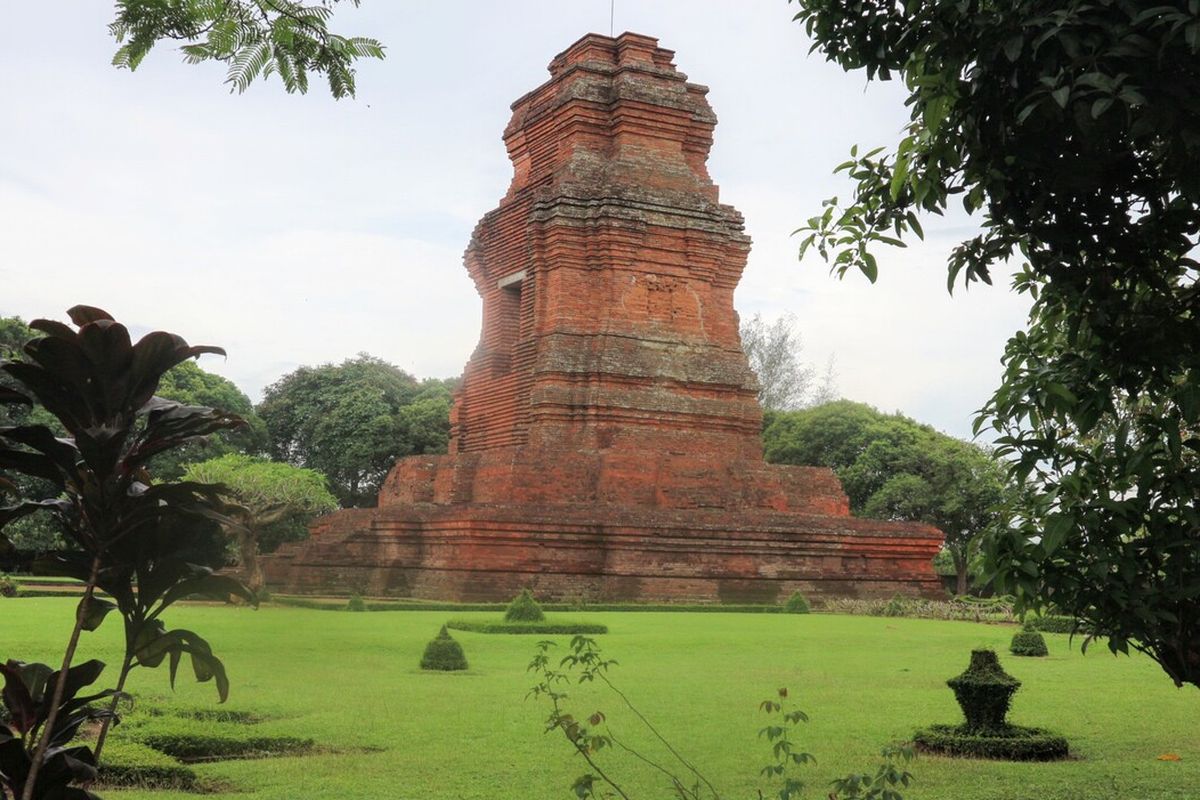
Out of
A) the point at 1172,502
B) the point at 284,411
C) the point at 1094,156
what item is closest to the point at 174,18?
the point at 1094,156

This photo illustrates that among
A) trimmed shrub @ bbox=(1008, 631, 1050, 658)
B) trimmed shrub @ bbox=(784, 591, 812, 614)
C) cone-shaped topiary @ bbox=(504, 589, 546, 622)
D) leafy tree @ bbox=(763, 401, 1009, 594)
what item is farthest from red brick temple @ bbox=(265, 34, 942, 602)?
leafy tree @ bbox=(763, 401, 1009, 594)

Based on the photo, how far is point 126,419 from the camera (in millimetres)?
3879

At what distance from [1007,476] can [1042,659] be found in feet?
30.2

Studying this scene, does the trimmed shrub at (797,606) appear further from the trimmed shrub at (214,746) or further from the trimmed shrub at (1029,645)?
the trimmed shrub at (214,746)

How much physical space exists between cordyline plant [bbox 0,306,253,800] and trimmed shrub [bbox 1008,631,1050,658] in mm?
10579

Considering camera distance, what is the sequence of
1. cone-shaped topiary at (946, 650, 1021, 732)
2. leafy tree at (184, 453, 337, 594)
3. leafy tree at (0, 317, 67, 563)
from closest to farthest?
1. cone-shaped topiary at (946, 650, 1021, 732)
2. leafy tree at (184, 453, 337, 594)
3. leafy tree at (0, 317, 67, 563)

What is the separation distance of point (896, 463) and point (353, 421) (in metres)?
17.6

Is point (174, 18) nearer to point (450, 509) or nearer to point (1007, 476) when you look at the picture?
point (1007, 476)

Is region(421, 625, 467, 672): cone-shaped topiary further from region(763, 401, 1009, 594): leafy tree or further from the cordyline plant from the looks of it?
region(763, 401, 1009, 594): leafy tree

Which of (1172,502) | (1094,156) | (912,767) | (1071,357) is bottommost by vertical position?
(912,767)

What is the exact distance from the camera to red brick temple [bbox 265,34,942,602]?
19.8m

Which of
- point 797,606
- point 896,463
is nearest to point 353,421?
point 896,463

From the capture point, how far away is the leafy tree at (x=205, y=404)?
35281 mm

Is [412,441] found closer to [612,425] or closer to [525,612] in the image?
[612,425]
